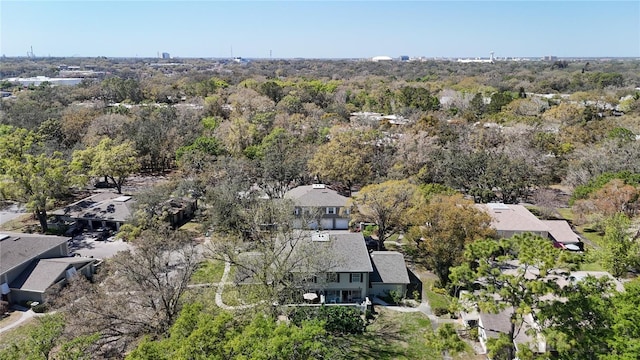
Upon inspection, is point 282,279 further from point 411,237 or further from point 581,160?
point 581,160

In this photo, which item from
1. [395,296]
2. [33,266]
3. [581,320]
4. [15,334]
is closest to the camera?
[581,320]

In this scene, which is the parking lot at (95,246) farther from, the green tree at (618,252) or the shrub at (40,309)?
the green tree at (618,252)

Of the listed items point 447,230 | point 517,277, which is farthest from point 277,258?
point 517,277

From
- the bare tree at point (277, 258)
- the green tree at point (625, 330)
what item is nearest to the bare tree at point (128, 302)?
the bare tree at point (277, 258)

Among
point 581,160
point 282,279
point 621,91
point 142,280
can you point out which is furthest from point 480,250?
point 621,91

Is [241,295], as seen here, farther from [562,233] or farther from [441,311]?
[562,233]

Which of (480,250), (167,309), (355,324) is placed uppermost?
(480,250)
